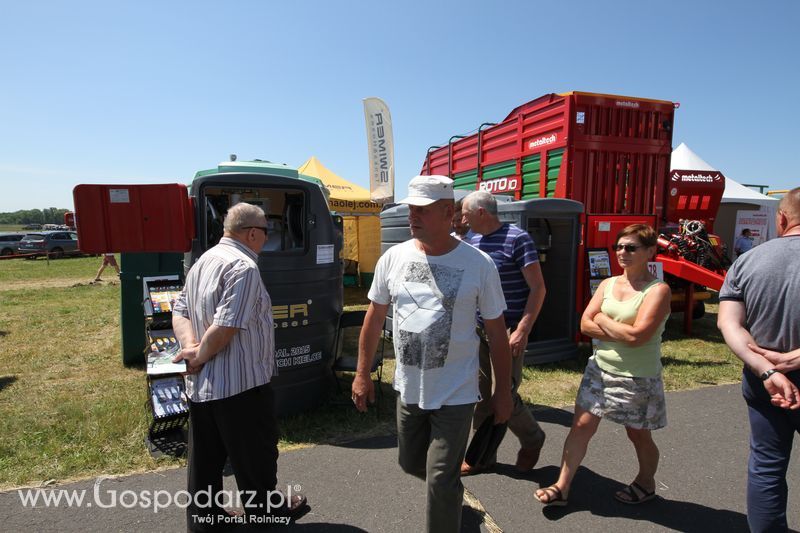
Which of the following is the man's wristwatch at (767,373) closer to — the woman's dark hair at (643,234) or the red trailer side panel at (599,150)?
the woman's dark hair at (643,234)

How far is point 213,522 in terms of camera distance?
2.43m

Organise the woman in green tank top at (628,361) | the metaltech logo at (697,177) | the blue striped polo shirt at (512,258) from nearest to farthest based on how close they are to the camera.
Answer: the woman in green tank top at (628,361) < the blue striped polo shirt at (512,258) < the metaltech logo at (697,177)

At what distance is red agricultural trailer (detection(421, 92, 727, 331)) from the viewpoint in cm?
622

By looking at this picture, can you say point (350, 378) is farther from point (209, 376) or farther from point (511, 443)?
point (209, 376)

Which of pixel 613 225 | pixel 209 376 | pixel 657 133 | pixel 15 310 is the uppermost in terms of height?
pixel 657 133

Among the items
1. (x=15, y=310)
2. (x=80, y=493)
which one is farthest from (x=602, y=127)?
(x=15, y=310)

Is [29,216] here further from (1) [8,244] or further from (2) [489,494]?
(2) [489,494]

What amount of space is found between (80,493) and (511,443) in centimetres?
288

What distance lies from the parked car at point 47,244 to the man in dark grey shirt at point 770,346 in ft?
100

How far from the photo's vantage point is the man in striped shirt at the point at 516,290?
9.80 ft

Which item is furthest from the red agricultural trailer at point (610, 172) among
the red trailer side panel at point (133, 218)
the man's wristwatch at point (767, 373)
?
the red trailer side panel at point (133, 218)

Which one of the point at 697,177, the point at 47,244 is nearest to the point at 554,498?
the point at 697,177

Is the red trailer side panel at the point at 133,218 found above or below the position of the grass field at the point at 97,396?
above

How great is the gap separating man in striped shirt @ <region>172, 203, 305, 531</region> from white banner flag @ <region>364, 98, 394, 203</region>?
812cm
